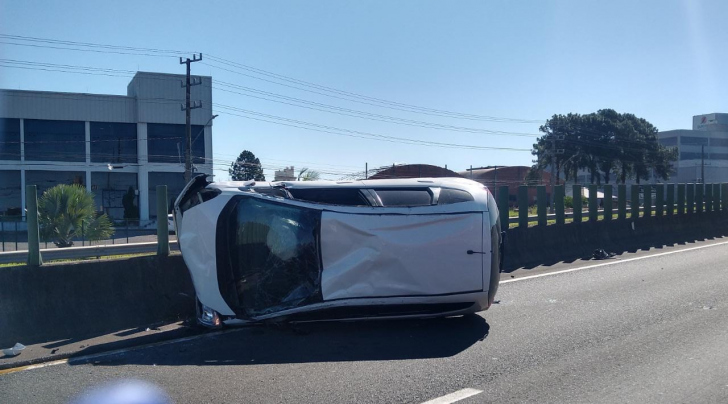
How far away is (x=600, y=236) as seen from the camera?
1727cm

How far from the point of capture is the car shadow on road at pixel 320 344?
6.66 metres

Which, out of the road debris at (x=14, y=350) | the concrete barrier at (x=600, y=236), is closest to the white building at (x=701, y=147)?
the concrete barrier at (x=600, y=236)

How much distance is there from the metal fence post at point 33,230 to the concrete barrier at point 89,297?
14 centimetres

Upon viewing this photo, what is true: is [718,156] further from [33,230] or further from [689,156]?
[33,230]

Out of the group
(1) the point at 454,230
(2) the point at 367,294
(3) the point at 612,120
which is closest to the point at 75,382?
(2) the point at 367,294

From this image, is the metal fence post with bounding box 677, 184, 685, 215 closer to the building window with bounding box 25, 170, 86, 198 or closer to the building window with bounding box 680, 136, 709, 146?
the building window with bounding box 25, 170, 86, 198

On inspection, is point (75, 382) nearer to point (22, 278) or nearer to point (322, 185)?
point (22, 278)

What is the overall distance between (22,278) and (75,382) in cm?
206

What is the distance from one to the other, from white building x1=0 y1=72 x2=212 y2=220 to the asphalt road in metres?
40.2

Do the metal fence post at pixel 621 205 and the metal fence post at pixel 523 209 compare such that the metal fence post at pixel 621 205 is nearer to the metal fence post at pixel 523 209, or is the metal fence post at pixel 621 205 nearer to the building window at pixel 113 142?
the metal fence post at pixel 523 209

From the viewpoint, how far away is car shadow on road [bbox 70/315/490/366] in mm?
6656

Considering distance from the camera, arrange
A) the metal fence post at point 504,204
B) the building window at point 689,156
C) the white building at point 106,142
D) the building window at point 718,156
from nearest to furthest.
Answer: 1. the metal fence post at point 504,204
2. the white building at point 106,142
3. the building window at point 718,156
4. the building window at point 689,156

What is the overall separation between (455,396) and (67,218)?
9.90 metres

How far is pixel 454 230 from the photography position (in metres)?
7.64
